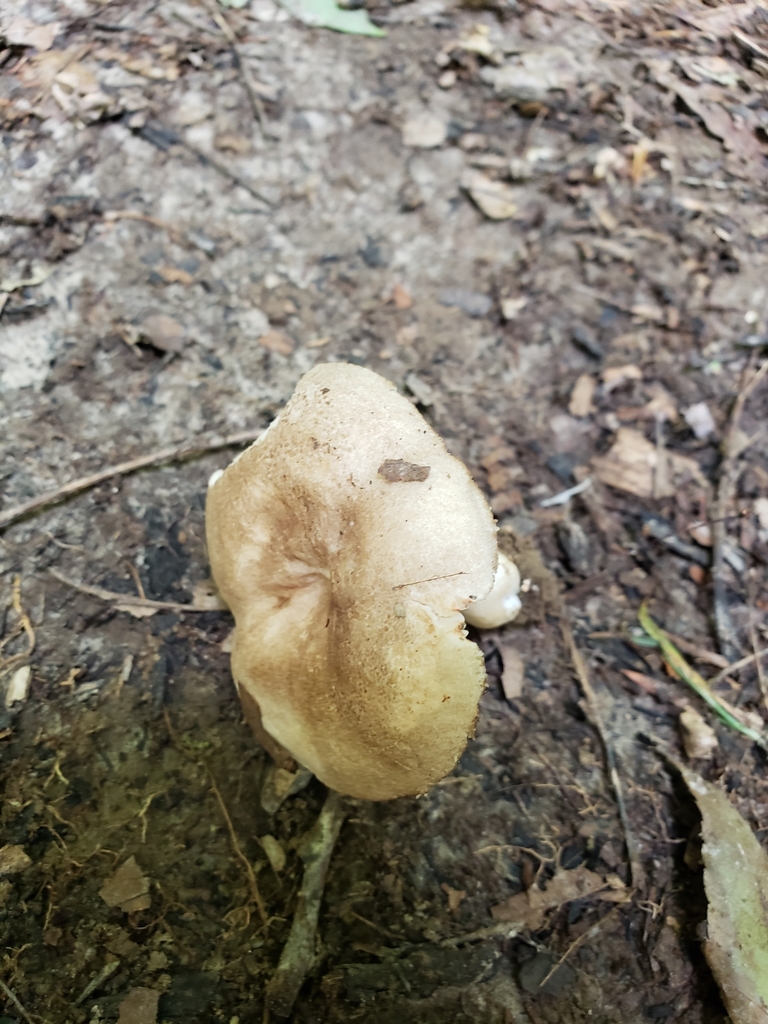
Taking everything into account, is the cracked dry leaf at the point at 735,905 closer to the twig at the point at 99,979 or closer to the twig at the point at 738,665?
the twig at the point at 738,665

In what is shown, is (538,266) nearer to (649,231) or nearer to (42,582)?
(649,231)

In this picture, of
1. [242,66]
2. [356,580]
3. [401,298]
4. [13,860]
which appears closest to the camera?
[356,580]

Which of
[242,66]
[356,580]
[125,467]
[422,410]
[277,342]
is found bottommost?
[422,410]

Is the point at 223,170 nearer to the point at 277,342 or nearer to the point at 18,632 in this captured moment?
the point at 277,342

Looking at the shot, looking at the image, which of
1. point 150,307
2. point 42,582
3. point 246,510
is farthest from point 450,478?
point 150,307

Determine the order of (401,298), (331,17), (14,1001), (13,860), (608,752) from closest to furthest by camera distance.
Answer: (14,1001) < (13,860) < (608,752) < (401,298) < (331,17)

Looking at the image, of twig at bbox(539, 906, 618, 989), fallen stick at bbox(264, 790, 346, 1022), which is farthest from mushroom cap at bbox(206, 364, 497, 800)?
twig at bbox(539, 906, 618, 989)

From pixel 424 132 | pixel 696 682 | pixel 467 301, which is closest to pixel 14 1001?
pixel 696 682

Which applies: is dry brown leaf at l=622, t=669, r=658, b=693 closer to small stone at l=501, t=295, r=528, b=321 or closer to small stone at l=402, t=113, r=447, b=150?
small stone at l=501, t=295, r=528, b=321
